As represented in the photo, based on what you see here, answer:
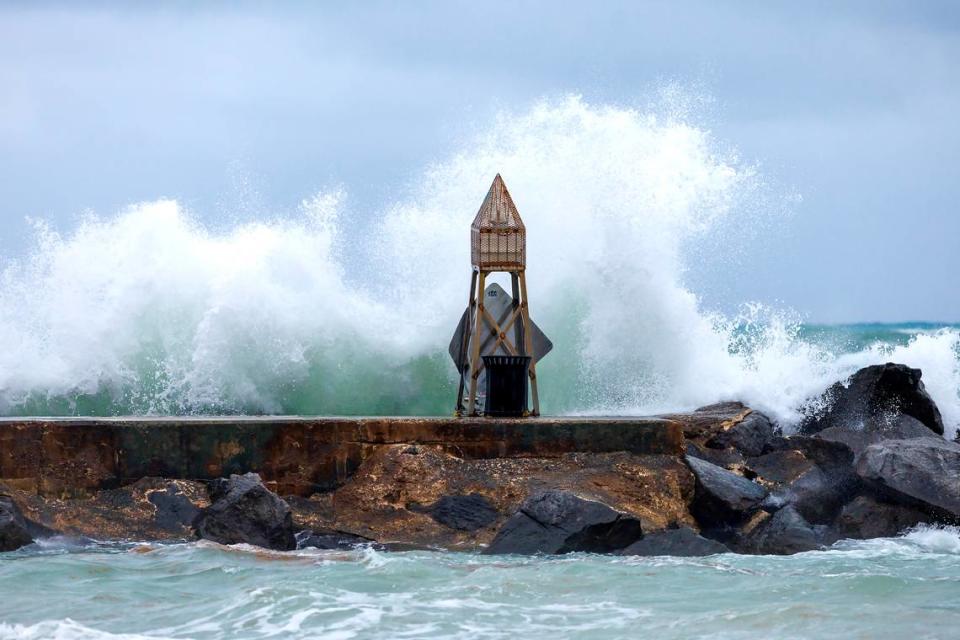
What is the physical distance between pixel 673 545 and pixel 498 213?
9.83 ft

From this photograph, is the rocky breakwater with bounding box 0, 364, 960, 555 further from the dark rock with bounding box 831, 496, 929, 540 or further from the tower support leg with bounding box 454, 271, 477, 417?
the tower support leg with bounding box 454, 271, 477, 417

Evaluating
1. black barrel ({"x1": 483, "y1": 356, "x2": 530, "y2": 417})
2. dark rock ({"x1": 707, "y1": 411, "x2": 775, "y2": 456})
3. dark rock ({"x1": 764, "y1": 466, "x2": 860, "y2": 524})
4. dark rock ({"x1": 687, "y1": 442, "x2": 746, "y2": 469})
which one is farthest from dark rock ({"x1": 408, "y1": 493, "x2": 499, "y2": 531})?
dark rock ({"x1": 707, "y1": 411, "x2": 775, "y2": 456})

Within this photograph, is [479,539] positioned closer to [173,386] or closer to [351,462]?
[351,462]

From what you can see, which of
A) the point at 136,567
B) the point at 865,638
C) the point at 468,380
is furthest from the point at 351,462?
the point at 865,638

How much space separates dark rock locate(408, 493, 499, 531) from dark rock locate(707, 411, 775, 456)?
230 centimetres

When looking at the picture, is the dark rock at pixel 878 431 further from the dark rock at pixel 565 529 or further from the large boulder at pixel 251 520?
the large boulder at pixel 251 520

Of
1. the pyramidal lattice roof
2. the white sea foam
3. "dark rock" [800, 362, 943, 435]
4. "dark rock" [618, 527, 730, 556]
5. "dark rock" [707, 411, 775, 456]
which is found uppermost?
the pyramidal lattice roof

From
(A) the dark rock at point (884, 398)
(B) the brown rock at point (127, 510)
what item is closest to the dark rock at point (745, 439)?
(A) the dark rock at point (884, 398)

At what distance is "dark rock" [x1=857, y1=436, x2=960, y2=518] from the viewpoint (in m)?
9.66

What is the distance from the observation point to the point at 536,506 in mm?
9008

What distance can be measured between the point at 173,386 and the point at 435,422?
4214 mm

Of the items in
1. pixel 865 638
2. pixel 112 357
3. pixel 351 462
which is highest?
pixel 112 357

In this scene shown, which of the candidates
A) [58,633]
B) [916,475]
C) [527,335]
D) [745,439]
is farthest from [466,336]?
[58,633]

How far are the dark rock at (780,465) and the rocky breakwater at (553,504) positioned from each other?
1 centimetres
